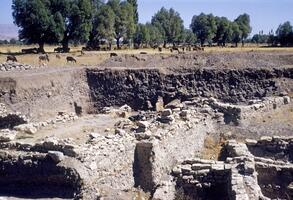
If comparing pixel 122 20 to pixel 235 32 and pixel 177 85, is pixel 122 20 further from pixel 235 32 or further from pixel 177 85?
pixel 177 85

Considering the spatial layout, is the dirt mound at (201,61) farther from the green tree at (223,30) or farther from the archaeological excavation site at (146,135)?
the green tree at (223,30)

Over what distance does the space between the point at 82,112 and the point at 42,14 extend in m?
19.9

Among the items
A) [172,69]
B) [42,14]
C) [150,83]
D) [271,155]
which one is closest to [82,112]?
[150,83]

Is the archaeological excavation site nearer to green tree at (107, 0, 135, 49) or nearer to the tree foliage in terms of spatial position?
the tree foliage

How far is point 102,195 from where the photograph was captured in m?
12.9

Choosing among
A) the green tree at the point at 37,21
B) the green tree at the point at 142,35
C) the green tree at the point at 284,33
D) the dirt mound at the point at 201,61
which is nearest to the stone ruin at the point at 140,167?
the dirt mound at the point at 201,61

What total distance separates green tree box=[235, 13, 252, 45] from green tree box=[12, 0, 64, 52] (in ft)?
157

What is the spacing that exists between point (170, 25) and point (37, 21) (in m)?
38.8

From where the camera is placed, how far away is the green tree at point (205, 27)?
266ft

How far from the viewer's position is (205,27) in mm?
80875

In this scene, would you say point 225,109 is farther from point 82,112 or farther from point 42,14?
point 42,14

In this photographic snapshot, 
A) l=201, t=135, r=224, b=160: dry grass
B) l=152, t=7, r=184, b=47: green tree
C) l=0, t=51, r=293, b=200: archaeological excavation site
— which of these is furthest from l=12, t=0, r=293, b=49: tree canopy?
l=201, t=135, r=224, b=160: dry grass

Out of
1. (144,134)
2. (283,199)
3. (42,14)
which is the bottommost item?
(283,199)

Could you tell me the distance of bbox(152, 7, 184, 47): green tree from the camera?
265 ft
